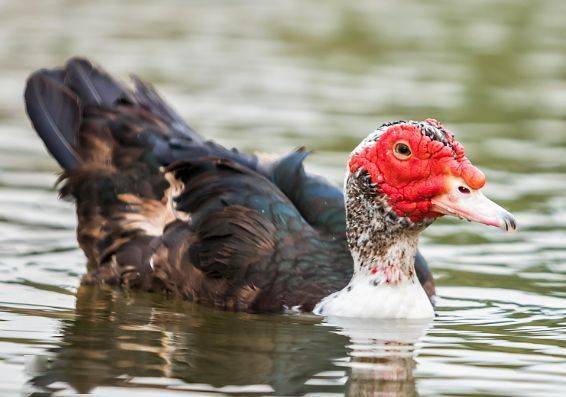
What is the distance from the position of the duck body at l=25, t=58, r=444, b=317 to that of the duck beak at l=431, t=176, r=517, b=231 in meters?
0.57

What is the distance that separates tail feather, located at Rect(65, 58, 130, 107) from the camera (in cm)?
1259

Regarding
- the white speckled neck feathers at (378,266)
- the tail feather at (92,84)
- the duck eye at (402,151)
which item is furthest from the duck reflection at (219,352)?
the tail feather at (92,84)

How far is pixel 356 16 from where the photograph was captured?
80.4ft

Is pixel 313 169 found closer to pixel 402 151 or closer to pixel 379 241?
pixel 379 241

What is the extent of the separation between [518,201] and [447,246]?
130 centimetres

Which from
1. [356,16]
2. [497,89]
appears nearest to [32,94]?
[497,89]

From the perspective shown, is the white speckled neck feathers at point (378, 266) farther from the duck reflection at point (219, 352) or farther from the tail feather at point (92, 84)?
the tail feather at point (92, 84)

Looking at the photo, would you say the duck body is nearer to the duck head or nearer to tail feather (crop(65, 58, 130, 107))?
tail feather (crop(65, 58, 130, 107))

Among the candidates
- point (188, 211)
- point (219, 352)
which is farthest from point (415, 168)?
point (188, 211)

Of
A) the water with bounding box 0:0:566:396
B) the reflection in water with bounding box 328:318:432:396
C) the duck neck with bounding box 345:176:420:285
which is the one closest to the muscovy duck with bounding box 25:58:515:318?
the duck neck with bounding box 345:176:420:285

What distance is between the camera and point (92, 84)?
41.8 feet

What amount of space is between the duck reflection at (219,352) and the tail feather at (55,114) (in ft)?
5.48

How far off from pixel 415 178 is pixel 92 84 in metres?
3.74

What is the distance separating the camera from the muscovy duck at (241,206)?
1009 cm
